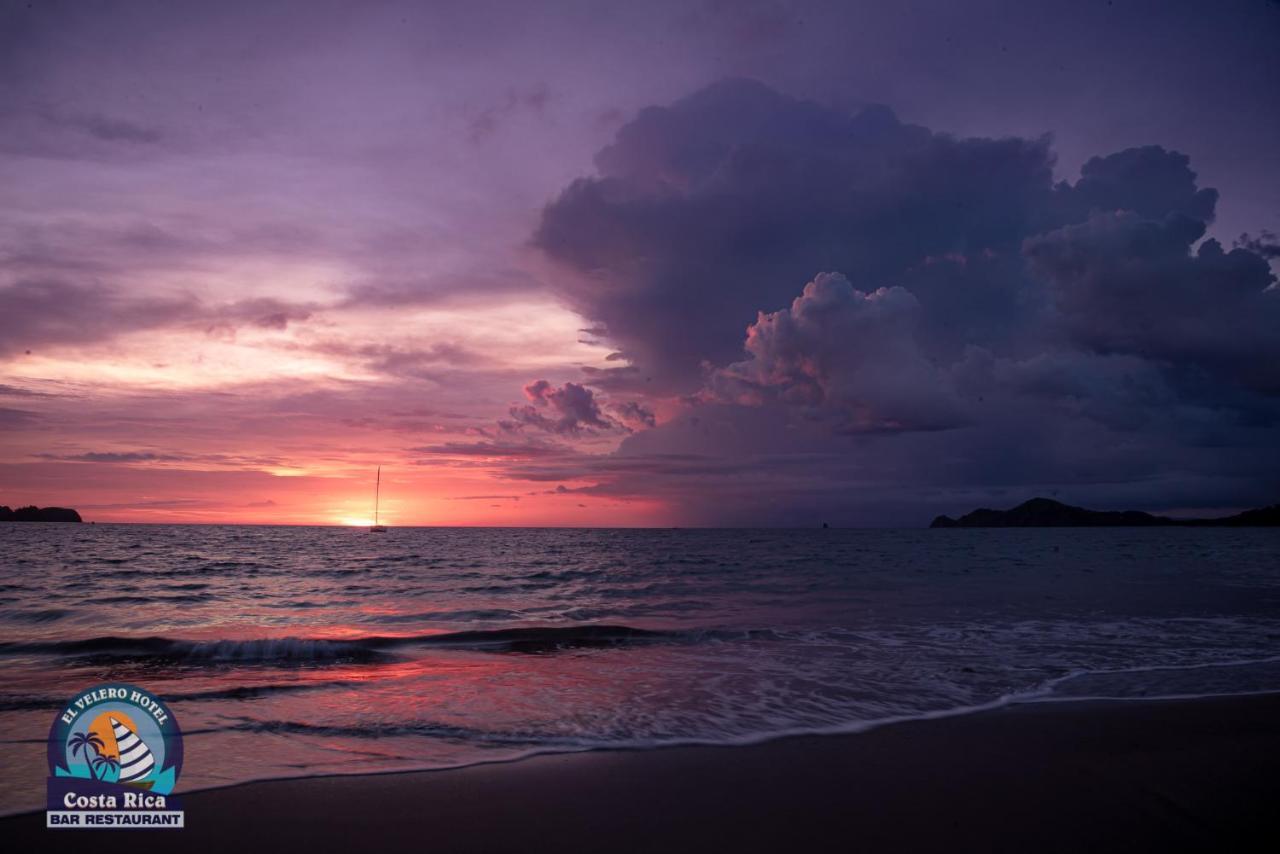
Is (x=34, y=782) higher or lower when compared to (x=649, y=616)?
higher

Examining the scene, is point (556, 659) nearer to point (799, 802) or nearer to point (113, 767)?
point (113, 767)

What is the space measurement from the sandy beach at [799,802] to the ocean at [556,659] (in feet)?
2.29

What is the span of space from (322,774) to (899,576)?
3770 cm

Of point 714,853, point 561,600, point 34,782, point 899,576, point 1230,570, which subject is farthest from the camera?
point 1230,570

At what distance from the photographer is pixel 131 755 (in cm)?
707

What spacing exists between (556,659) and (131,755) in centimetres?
851

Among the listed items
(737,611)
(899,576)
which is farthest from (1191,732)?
(899,576)

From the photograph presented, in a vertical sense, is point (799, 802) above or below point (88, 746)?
below

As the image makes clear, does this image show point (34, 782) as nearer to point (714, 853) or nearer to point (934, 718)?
point (714, 853)

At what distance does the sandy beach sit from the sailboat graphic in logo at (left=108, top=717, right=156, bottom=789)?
90 centimetres

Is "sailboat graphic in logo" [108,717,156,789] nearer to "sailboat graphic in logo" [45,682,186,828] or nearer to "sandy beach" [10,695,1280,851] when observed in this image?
"sailboat graphic in logo" [45,682,186,828]

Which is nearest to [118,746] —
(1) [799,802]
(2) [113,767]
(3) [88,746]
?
(3) [88,746]

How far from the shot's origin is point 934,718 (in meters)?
9.31

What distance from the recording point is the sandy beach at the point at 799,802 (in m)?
5.32
